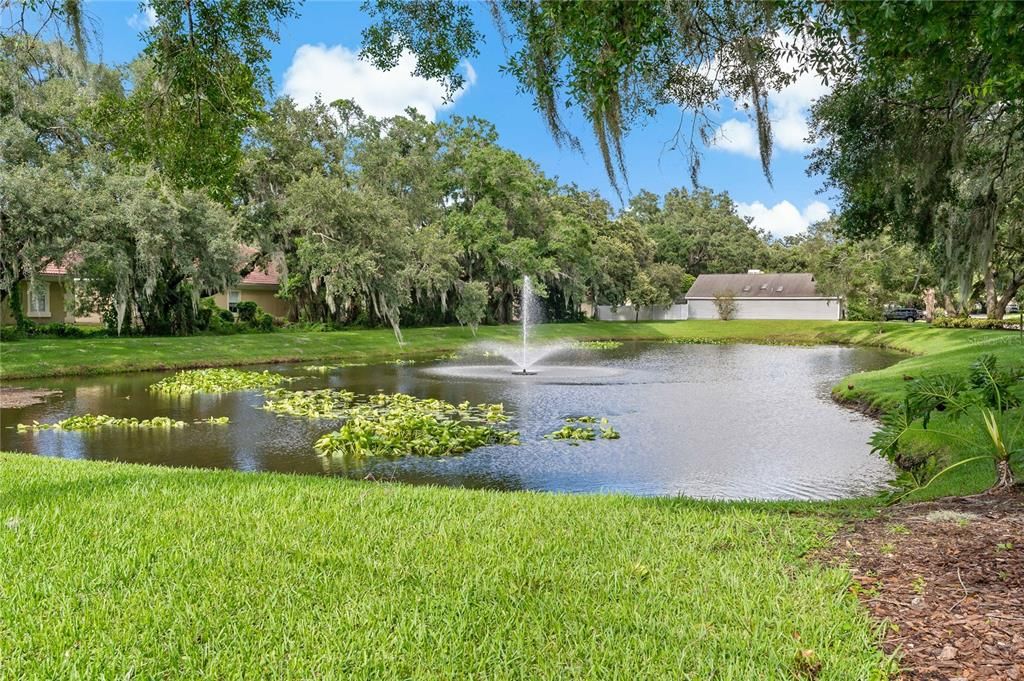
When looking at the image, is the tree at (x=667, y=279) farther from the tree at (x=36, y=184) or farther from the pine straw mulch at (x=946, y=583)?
the pine straw mulch at (x=946, y=583)

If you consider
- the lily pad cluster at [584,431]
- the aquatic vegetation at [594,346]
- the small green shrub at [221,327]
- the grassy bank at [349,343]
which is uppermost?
the small green shrub at [221,327]

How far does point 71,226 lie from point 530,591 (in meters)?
21.5

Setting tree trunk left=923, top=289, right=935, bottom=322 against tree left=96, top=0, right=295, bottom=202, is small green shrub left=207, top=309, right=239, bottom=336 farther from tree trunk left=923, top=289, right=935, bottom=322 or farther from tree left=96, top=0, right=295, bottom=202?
tree trunk left=923, top=289, right=935, bottom=322

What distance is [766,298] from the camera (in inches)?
2242

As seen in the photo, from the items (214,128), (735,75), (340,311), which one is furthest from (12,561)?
(340,311)

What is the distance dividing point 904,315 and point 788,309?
8.20 meters

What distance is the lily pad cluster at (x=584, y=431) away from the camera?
37.4 feet

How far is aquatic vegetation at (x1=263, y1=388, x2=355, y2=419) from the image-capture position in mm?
13836

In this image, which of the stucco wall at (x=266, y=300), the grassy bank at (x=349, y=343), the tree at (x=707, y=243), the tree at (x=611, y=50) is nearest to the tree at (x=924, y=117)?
the tree at (x=611, y=50)

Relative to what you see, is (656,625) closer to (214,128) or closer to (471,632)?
(471,632)

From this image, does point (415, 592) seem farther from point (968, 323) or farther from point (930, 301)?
point (930, 301)

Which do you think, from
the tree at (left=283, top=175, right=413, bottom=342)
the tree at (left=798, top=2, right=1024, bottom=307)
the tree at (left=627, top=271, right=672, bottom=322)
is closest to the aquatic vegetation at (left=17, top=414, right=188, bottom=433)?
the tree at (left=798, top=2, right=1024, bottom=307)

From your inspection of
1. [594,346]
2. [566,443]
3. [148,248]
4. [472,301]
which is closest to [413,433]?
[566,443]

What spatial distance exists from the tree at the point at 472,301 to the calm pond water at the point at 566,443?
14.1 meters
